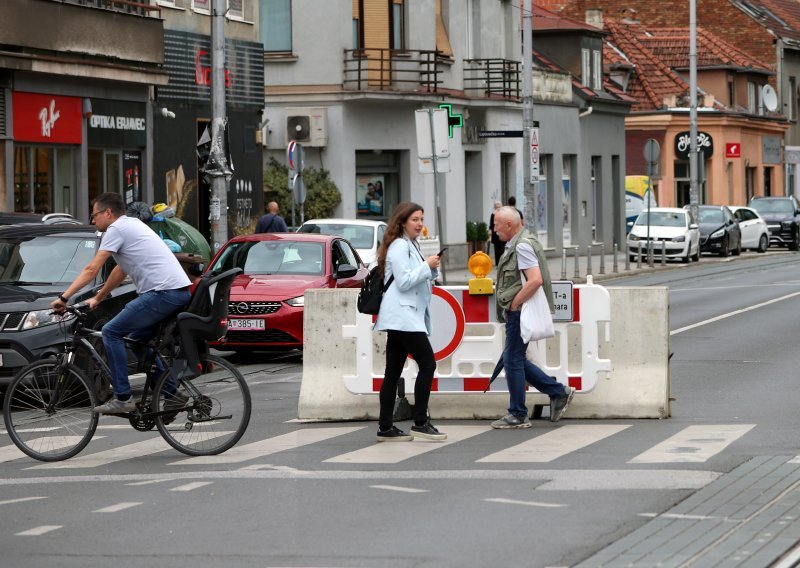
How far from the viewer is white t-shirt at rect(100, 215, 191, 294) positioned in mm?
12148

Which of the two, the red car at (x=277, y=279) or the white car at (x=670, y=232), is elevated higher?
the white car at (x=670, y=232)

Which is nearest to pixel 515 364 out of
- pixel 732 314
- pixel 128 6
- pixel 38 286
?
pixel 38 286

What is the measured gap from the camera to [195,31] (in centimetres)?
3453

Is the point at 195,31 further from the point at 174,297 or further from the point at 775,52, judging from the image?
the point at 775,52

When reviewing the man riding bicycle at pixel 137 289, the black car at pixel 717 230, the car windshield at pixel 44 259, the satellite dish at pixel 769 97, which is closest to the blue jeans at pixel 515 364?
the man riding bicycle at pixel 137 289

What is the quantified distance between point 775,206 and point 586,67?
941cm

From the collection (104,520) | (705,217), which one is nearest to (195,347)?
(104,520)

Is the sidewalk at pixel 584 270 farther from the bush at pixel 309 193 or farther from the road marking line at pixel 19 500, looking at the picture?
the road marking line at pixel 19 500

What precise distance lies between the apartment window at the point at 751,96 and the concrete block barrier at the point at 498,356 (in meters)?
65.3

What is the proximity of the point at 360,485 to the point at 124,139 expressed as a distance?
73.3 ft

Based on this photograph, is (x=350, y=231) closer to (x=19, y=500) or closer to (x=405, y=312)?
(x=405, y=312)

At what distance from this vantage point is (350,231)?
3014cm

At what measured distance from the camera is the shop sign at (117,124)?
1220 inches

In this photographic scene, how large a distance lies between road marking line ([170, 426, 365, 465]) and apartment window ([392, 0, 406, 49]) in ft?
101
